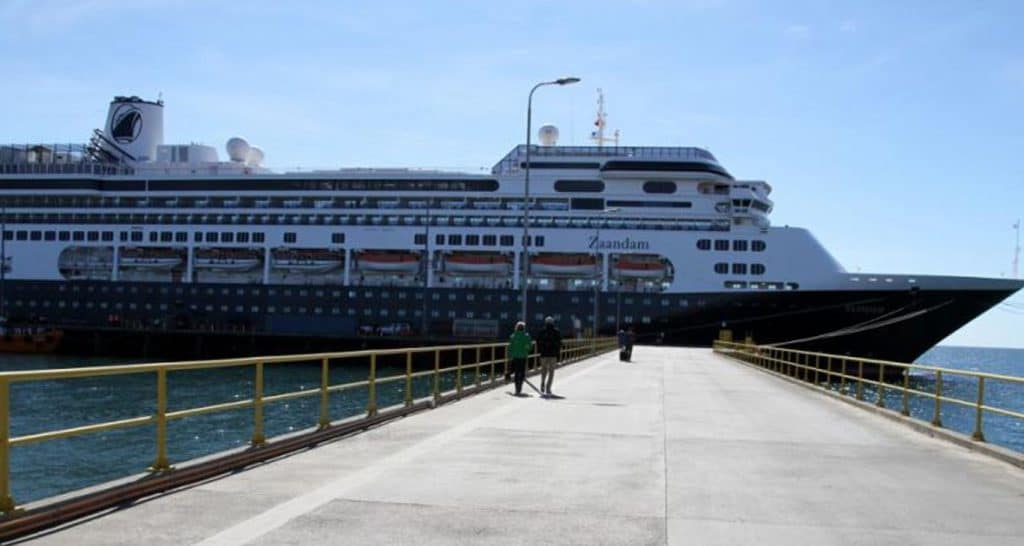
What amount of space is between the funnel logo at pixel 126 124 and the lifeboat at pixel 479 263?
29.2 meters

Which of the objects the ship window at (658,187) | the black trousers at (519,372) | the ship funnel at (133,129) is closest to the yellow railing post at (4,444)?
the black trousers at (519,372)

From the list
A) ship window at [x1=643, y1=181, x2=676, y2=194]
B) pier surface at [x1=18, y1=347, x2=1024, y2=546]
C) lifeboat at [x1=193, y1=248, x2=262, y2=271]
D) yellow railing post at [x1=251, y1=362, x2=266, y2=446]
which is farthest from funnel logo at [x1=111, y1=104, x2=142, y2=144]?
yellow railing post at [x1=251, y1=362, x2=266, y2=446]

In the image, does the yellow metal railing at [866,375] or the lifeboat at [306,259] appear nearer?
the yellow metal railing at [866,375]

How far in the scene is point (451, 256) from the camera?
59.6 m

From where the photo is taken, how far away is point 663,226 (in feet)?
189

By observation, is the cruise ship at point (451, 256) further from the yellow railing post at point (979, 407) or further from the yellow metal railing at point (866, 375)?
the yellow railing post at point (979, 407)

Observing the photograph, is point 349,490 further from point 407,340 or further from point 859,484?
point 407,340

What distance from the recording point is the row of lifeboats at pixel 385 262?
5722 cm

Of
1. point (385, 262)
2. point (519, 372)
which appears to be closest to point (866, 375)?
point (385, 262)

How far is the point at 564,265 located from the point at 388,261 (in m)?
11.3

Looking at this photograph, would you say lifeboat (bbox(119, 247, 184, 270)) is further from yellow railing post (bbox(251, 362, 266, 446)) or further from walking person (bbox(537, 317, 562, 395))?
yellow railing post (bbox(251, 362, 266, 446))

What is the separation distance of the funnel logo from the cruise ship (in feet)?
13.7

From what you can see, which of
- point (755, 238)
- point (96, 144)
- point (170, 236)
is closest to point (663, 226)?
point (755, 238)

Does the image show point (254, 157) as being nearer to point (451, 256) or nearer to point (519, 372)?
point (451, 256)
